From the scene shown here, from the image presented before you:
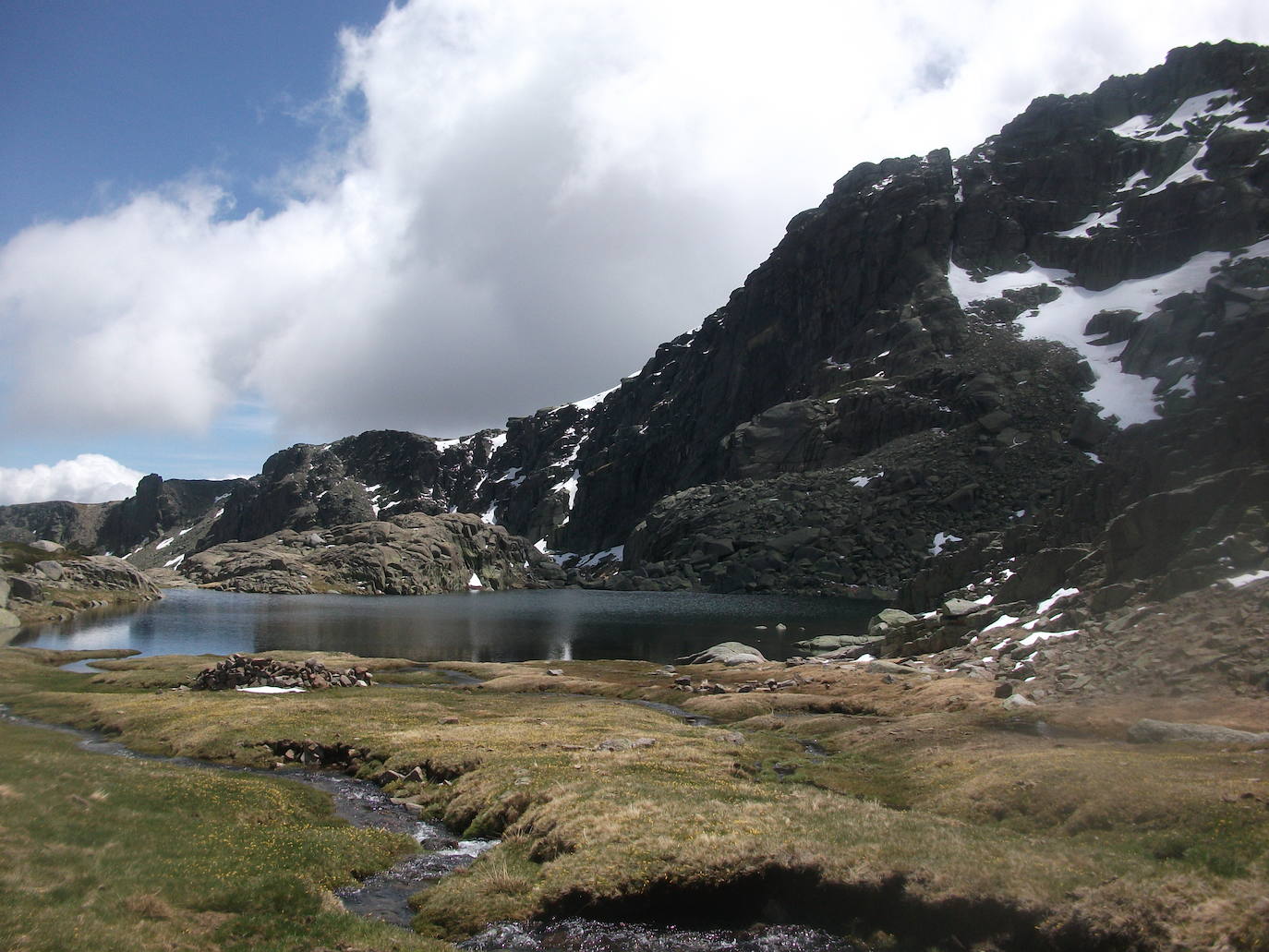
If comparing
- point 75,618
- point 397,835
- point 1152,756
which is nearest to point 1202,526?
point 1152,756

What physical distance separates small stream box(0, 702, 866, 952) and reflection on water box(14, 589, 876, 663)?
68.7 m

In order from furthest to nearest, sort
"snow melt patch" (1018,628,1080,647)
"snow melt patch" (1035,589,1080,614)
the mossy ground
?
"snow melt patch" (1035,589,1080,614) < "snow melt patch" (1018,628,1080,647) < the mossy ground

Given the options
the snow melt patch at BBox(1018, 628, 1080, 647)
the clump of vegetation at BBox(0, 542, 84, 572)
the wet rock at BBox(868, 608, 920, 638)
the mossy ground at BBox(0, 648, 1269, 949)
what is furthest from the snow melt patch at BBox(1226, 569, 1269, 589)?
the clump of vegetation at BBox(0, 542, 84, 572)

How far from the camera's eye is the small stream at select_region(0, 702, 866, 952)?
1766cm

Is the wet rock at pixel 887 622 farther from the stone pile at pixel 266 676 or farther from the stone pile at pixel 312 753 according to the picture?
the stone pile at pixel 312 753

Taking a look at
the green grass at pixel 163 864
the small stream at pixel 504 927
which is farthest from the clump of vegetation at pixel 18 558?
the small stream at pixel 504 927

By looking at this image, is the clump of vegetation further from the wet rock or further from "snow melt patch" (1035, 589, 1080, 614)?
"snow melt patch" (1035, 589, 1080, 614)

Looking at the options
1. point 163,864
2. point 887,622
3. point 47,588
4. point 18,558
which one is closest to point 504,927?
point 163,864

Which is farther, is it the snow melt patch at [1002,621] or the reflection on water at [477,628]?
the reflection on water at [477,628]

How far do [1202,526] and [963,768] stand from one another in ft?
112

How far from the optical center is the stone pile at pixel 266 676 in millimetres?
61562

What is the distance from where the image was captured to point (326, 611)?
169000mm

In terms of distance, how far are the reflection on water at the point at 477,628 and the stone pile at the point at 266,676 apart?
32.5 meters

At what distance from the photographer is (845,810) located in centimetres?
2362
